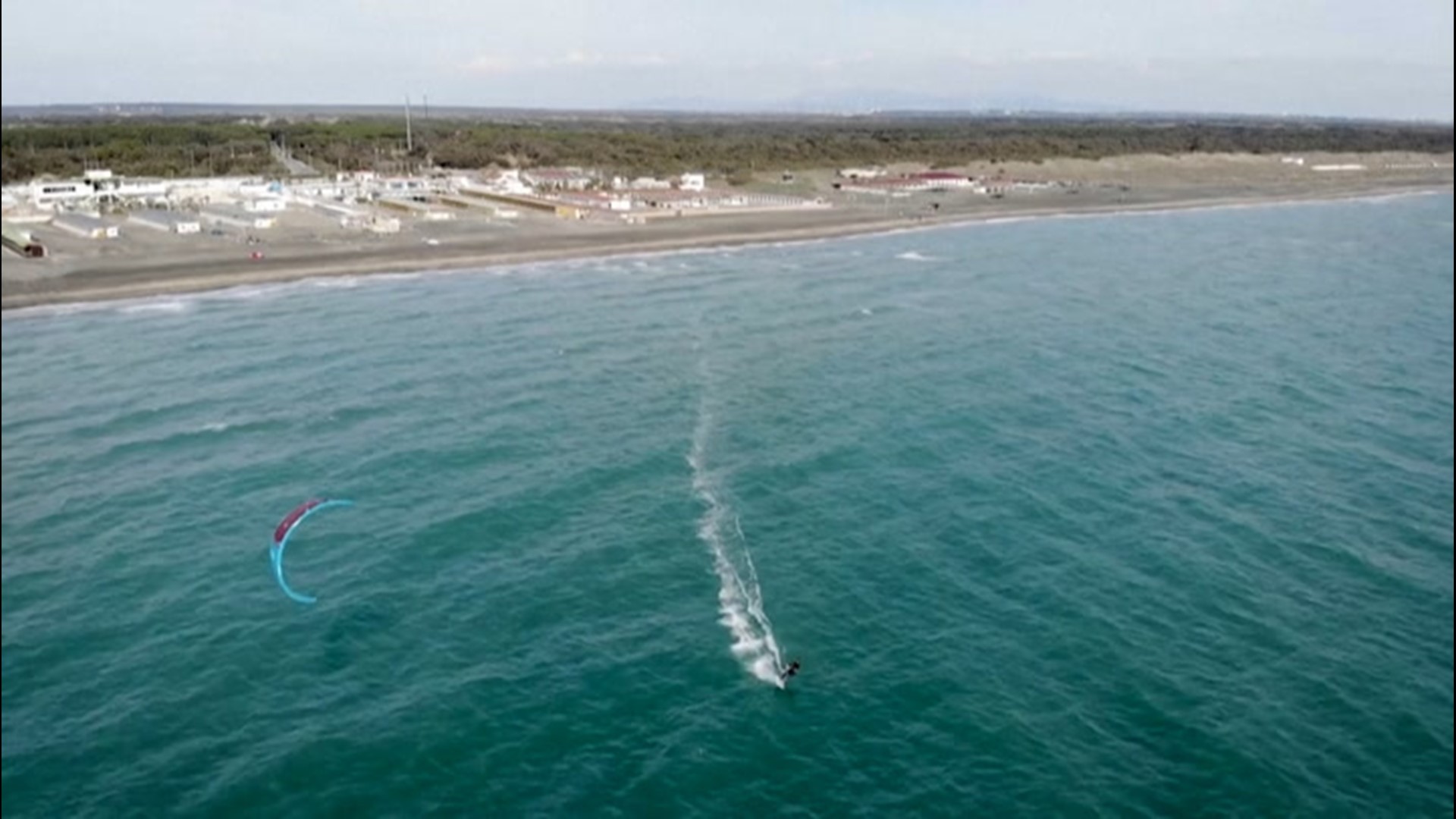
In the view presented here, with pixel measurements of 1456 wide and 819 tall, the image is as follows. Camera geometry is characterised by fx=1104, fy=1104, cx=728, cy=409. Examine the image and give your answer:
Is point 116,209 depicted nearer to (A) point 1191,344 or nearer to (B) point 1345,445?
(A) point 1191,344

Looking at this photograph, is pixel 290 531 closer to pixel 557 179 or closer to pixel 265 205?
pixel 265 205

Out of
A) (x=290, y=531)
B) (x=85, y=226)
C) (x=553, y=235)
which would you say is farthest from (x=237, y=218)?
(x=290, y=531)

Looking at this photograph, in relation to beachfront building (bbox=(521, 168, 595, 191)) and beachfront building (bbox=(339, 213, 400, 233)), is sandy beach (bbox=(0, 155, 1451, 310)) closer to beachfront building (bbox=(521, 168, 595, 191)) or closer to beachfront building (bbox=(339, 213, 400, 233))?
beachfront building (bbox=(339, 213, 400, 233))

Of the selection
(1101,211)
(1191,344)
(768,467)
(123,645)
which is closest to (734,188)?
(1101,211)

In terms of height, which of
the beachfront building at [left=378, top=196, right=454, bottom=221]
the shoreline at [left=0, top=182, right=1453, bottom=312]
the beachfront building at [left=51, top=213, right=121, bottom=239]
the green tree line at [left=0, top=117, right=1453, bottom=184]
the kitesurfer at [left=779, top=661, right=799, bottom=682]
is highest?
the green tree line at [left=0, top=117, right=1453, bottom=184]

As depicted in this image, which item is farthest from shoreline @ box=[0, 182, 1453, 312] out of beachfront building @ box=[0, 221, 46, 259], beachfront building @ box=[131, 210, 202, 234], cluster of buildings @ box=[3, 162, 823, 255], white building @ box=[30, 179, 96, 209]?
white building @ box=[30, 179, 96, 209]

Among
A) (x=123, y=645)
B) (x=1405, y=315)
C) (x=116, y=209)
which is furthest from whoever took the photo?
(x=116, y=209)

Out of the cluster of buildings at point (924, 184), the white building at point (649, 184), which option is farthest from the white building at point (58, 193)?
the cluster of buildings at point (924, 184)
